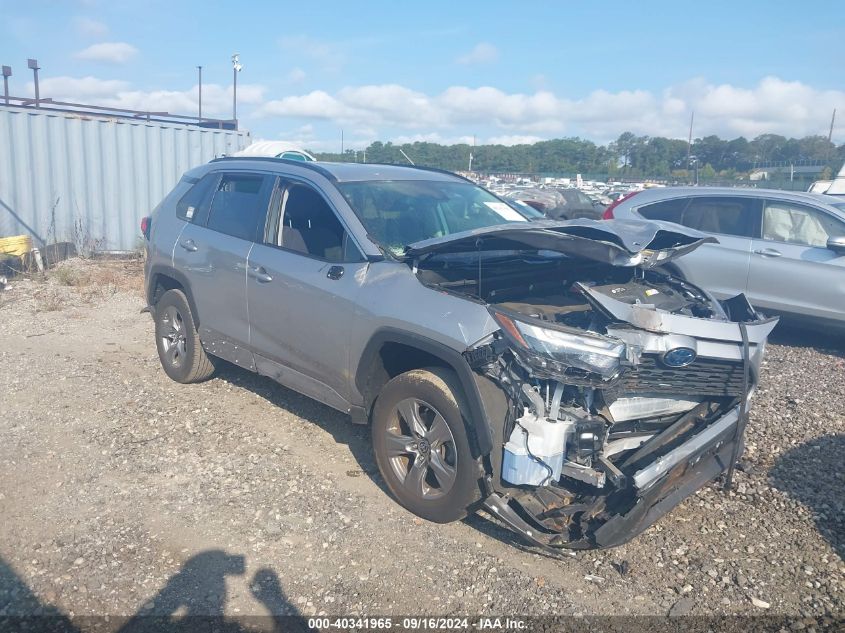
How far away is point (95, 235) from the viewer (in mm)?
13039

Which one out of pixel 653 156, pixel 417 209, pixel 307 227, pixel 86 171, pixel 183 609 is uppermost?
pixel 653 156

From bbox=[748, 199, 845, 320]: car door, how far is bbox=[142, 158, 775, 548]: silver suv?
141 inches

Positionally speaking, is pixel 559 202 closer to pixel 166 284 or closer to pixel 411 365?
pixel 166 284

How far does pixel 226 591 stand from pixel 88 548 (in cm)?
86

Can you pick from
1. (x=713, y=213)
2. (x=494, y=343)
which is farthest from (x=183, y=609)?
(x=713, y=213)

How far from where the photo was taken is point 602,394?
3.32 meters

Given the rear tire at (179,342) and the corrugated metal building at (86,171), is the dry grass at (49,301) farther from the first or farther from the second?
the rear tire at (179,342)

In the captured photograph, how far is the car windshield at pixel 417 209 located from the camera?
4527 millimetres

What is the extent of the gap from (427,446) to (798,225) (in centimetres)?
573

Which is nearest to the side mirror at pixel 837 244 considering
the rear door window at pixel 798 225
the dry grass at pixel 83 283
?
the rear door window at pixel 798 225

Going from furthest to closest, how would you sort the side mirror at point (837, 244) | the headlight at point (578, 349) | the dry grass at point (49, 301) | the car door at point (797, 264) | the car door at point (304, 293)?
the dry grass at point (49, 301) → the car door at point (797, 264) → the side mirror at point (837, 244) → the car door at point (304, 293) → the headlight at point (578, 349)

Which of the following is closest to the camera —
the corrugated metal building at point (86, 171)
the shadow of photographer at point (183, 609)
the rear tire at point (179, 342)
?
the shadow of photographer at point (183, 609)

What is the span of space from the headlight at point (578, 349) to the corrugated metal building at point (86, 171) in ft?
37.6

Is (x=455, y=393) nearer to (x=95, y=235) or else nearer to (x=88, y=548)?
(x=88, y=548)
